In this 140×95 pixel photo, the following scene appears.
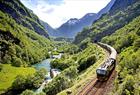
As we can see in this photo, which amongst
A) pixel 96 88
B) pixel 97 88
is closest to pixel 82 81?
pixel 96 88

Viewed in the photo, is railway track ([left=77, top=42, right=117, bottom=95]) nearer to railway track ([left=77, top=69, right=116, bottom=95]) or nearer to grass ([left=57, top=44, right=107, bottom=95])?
railway track ([left=77, top=69, right=116, bottom=95])

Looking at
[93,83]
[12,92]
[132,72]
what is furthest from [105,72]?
[12,92]

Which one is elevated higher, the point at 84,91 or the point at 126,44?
the point at 126,44

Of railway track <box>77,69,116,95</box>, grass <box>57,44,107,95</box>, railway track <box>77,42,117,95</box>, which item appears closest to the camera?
railway track <box>77,42,117,95</box>

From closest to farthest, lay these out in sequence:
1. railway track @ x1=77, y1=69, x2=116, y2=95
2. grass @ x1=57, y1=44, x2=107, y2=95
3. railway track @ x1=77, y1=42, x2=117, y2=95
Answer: railway track @ x1=77, y1=42, x2=117, y2=95
railway track @ x1=77, y1=69, x2=116, y2=95
grass @ x1=57, y1=44, x2=107, y2=95

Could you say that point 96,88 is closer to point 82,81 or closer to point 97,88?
point 97,88

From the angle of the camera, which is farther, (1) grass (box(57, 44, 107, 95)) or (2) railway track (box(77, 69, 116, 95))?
(1) grass (box(57, 44, 107, 95))

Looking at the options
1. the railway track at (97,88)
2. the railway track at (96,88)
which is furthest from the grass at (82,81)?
the railway track at (97,88)

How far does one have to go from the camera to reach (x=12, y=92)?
15788cm

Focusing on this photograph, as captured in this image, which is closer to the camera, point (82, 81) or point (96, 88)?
point (96, 88)

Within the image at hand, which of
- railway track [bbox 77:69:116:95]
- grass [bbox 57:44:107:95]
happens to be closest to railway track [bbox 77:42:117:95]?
railway track [bbox 77:69:116:95]

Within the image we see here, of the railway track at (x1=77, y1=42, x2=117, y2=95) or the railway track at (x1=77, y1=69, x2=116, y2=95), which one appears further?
the railway track at (x1=77, y1=69, x2=116, y2=95)

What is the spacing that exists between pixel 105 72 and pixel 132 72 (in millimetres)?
12466

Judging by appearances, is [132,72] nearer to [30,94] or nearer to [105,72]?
[105,72]
